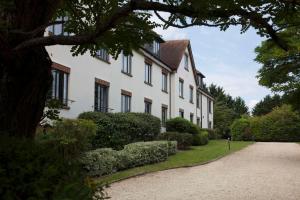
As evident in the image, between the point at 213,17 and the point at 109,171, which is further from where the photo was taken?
the point at 109,171

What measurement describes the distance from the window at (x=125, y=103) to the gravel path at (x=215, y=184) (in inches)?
355

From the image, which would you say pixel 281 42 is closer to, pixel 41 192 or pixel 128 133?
pixel 41 192

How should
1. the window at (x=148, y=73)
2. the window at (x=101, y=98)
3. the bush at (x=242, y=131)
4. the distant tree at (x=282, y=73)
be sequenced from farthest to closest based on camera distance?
the bush at (x=242, y=131)
the window at (x=148, y=73)
the window at (x=101, y=98)
the distant tree at (x=282, y=73)

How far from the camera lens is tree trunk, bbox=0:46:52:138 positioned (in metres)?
5.37

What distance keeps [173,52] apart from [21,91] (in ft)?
120

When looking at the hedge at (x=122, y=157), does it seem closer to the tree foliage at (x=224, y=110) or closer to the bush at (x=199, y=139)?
the bush at (x=199, y=139)

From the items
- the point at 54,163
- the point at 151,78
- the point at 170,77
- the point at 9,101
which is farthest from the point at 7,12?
the point at 170,77

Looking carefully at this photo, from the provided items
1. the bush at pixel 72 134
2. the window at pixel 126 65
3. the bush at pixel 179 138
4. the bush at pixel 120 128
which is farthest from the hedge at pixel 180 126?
the bush at pixel 72 134

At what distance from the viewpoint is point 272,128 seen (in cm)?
Answer: 4766

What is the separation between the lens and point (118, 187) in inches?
524

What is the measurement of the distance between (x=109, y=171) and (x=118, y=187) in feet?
8.45

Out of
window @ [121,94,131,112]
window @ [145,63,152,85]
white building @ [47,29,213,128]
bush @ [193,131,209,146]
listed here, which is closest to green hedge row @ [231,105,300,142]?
white building @ [47,29,213,128]

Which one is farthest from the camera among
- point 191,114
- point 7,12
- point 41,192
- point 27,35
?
point 191,114

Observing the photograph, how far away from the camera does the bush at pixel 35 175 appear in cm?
401
